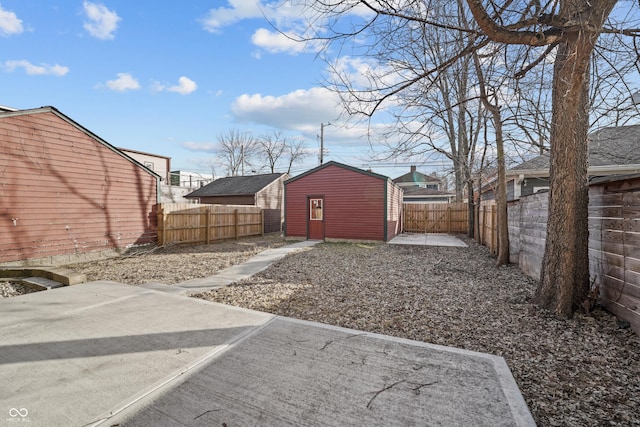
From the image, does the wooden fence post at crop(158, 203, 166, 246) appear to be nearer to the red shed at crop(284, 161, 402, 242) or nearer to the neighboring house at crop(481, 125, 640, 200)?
the red shed at crop(284, 161, 402, 242)

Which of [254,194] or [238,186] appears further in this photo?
[238,186]

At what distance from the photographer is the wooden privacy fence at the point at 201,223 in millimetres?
11030

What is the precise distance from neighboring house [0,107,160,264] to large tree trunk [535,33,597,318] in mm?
11335

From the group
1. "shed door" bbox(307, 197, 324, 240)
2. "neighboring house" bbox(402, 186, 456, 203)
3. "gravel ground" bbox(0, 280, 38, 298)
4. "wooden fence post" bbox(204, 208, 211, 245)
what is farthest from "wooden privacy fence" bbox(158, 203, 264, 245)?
"neighboring house" bbox(402, 186, 456, 203)

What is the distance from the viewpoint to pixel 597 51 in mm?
3721

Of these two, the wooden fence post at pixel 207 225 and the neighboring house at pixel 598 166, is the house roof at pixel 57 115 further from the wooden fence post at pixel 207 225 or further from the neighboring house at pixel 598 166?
the neighboring house at pixel 598 166

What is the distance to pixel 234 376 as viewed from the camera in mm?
2389

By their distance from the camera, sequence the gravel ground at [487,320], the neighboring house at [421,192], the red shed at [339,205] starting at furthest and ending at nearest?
the neighboring house at [421,192] < the red shed at [339,205] < the gravel ground at [487,320]

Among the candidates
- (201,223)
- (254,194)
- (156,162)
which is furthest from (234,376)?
(156,162)

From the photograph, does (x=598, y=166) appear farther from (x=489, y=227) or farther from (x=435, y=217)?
(x=435, y=217)

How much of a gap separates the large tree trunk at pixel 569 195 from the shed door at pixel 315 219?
1024 cm

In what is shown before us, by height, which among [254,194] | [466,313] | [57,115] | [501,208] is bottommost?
[466,313]

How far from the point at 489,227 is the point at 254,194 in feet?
43.9

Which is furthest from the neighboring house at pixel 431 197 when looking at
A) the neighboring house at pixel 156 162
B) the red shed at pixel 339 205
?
the neighboring house at pixel 156 162
